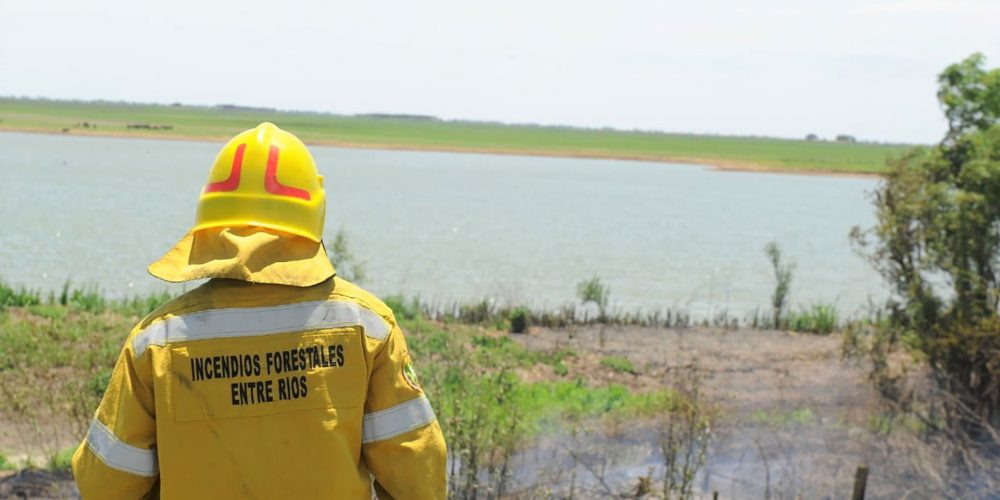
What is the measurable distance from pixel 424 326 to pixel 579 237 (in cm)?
1522

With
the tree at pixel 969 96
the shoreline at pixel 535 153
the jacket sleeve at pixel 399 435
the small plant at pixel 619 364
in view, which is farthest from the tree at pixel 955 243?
the shoreline at pixel 535 153

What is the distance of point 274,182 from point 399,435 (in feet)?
2.15

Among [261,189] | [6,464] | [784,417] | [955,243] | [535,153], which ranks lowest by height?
[535,153]

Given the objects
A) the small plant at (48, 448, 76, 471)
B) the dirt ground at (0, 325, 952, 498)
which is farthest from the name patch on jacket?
the small plant at (48, 448, 76, 471)

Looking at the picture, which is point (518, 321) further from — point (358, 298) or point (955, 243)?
point (358, 298)

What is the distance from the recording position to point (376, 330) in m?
2.44

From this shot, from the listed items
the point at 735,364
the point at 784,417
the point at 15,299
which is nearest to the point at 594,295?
the point at 735,364

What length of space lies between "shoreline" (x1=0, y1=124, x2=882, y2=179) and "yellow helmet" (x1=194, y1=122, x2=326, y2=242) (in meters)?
70.1

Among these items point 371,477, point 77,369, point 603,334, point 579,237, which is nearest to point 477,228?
point 579,237

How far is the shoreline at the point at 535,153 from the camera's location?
74.2m

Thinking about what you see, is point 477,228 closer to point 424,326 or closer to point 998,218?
point 424,326

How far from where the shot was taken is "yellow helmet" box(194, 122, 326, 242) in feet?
7.86

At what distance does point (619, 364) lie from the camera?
43.0 feet

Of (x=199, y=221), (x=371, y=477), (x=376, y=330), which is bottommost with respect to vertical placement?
(x=371, y=477)
